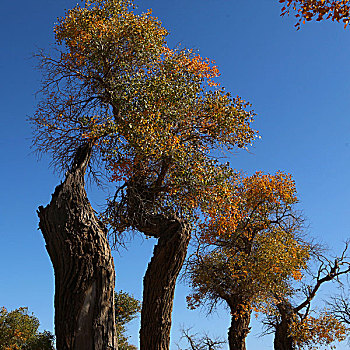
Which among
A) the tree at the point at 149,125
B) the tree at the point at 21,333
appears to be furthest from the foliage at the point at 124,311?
the tree at the point at 149,125

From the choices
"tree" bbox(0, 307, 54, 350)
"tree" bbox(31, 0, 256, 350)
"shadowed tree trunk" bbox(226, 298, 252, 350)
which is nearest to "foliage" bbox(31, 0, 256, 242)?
"tree" bbox(31, 0, 256, 350)

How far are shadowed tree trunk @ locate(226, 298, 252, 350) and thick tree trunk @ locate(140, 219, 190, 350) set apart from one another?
1153cm

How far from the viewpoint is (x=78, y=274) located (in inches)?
284

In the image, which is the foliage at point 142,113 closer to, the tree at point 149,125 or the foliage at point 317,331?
the tree at point 149,125

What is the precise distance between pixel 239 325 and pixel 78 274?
17.1 m

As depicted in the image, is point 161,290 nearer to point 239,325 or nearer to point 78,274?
point 78,274

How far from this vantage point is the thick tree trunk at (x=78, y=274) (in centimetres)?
708

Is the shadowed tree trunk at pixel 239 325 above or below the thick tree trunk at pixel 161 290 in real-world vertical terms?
above

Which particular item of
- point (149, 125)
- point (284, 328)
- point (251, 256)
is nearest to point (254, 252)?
point (251, 256)

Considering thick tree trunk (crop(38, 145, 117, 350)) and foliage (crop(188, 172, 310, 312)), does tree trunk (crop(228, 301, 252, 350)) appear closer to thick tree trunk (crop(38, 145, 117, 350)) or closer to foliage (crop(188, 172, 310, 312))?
foliage (crop(188, 172, 310, 312))

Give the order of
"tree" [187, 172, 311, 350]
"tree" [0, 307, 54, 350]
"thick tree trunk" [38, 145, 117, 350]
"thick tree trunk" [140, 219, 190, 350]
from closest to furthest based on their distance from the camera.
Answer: "thick tree trunk" [38, 145, 117, 350], "thick tree trunk" [140, 219, 190, 350], "tree" [187, 172, 311, 350], "tree" [0, 307, 54, 350]

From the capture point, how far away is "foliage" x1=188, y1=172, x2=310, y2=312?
2197 cm

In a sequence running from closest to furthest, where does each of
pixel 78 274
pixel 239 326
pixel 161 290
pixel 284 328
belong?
pixel 78 274 → pixel 161 290 → pixel 239 326 → pixel 284 328

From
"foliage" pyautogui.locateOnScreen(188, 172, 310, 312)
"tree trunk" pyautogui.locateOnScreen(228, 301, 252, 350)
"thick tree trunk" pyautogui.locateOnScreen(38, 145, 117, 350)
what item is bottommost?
"thick tree trunk" pyautogui.locateOnScreen(38, 145, 117, 350)
